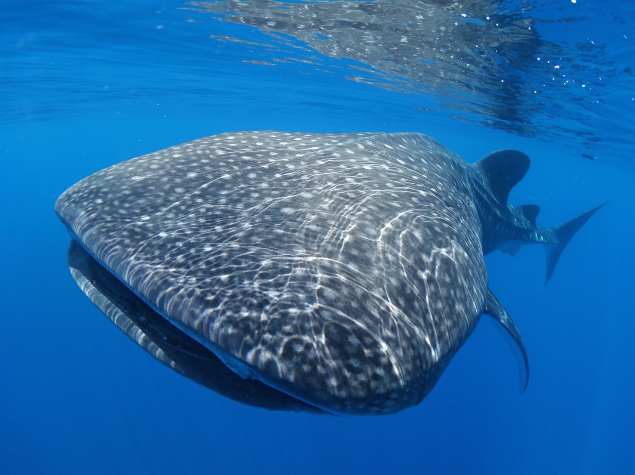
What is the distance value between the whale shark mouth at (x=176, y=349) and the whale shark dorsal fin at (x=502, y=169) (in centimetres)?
596

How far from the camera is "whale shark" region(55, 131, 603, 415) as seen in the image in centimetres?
190

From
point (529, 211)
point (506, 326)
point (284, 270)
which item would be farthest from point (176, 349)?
point (529, 211)

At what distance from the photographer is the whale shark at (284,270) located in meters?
1.90

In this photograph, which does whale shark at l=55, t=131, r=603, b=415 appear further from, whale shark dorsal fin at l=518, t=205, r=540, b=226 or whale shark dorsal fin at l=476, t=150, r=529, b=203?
whale shark dorsal fin at l=518, t=205, r=540, b=226

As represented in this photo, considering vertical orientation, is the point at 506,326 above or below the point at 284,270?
below

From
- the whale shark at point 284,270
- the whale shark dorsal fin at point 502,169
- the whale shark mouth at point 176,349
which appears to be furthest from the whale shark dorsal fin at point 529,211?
the whale shark mouth at point 176,349

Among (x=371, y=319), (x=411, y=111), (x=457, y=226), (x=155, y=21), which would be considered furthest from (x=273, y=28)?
(x=411, y=111)

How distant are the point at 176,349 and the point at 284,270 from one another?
2.70 feet

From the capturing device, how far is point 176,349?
2352 mm

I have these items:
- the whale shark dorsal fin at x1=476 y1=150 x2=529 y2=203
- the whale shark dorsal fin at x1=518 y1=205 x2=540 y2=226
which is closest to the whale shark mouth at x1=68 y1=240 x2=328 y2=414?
the whale shark dorsal fin at x1=476 y1=150 x2=529 y2=203

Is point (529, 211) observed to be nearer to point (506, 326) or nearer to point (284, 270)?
point (506, 326)

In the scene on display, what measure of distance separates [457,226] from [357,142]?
164 centimetres

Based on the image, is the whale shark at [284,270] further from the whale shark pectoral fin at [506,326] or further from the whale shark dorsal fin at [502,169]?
the whale shark dorsal fin at [502,169]

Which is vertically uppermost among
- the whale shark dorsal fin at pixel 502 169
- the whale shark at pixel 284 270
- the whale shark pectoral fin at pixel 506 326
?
the whale shark at pixel 284 270
